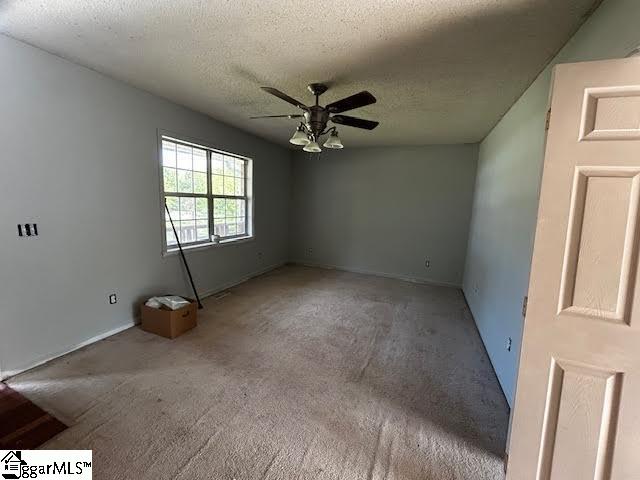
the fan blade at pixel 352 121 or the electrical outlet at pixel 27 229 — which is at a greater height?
the fan blade at pixel 352 121

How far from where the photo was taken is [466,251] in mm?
4684

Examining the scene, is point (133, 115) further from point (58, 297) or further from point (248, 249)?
point (248, 249)

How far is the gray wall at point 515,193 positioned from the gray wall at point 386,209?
4.05ft

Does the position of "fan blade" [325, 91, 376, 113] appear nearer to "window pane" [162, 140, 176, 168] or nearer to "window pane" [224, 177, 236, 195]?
"window pane" [162, 140, 176, 168]

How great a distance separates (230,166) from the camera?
434 cm

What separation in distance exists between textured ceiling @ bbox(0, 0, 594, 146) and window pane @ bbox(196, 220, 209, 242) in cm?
162

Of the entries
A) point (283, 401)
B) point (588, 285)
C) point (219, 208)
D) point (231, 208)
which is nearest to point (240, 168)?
point (231, 208)

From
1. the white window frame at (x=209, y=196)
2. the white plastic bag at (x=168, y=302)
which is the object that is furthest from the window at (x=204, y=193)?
the white plastic bag at (x=168, y=302)

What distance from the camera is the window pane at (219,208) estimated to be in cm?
410

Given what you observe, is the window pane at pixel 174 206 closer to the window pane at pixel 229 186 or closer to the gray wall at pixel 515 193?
the window pane at pixel 229 186

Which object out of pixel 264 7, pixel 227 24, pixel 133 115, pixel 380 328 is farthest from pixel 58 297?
pixel 380 328

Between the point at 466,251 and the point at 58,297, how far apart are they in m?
5.17

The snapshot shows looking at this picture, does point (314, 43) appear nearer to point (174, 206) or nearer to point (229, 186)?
point (174, 206)

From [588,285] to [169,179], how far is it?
3.71 meters
